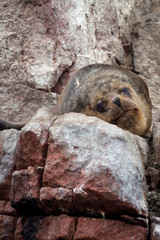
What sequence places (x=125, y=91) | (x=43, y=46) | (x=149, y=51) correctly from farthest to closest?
(x=149, y=51)
(x=43, y=46)
(x=125, y=91)

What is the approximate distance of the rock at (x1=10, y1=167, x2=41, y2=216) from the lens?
10.1 ft

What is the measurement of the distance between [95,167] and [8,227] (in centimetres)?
99

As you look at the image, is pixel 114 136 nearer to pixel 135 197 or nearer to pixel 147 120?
pixel 135 197

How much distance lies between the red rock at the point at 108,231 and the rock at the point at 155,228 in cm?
8

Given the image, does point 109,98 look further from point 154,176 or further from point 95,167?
point 95,167

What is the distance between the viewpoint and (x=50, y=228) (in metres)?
2.91

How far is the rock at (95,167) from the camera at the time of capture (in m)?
2.83

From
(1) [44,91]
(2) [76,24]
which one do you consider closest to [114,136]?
(1) [44,91]

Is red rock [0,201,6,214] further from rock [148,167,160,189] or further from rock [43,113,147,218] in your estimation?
rock [148,167,160,189]

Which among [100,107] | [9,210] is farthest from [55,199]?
[100,107]

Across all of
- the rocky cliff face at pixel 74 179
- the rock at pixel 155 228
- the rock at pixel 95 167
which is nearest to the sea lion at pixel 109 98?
the rocky cliff face at pixel 74 179

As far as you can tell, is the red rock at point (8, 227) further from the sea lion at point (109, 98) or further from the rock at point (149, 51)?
the rock at point (149, 51)

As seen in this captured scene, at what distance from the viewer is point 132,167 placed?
121 inches

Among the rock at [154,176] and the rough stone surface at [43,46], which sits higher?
the rough stone surface at [43,46]
